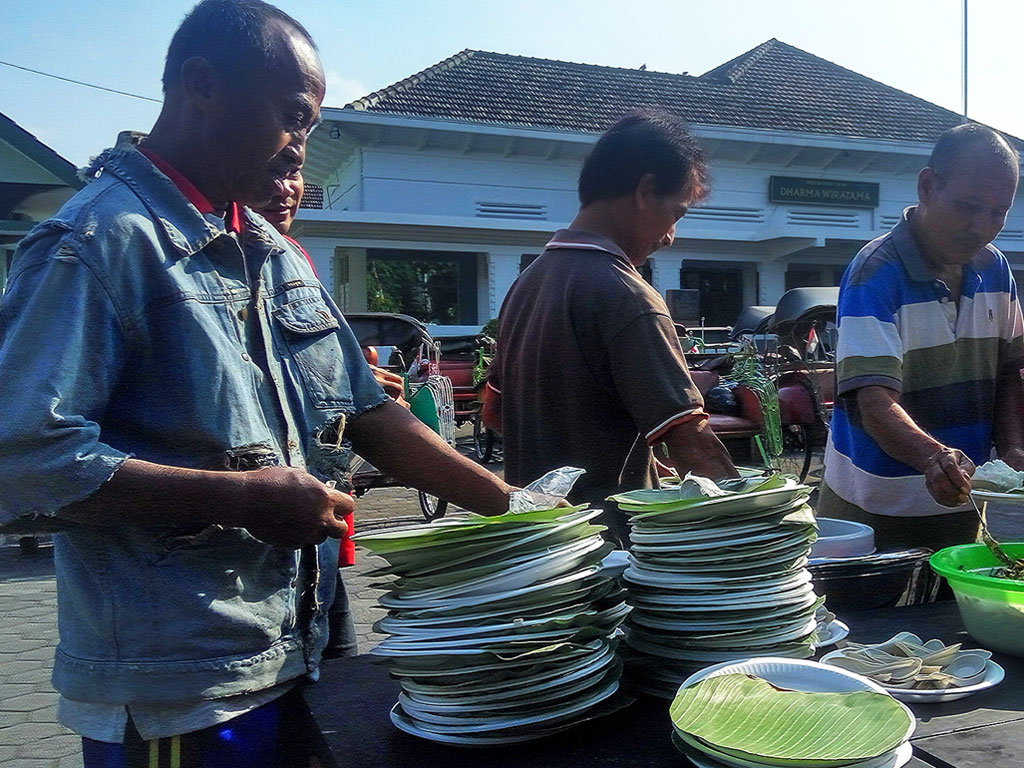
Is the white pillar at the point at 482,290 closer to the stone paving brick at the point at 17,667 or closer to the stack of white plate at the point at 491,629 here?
the stone paving brick at the point at 17,667

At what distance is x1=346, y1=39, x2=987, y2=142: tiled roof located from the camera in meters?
15.7

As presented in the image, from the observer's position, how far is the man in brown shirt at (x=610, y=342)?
177cm

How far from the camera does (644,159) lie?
6.74 ft

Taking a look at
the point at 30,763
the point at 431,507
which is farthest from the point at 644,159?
the point at 431,507

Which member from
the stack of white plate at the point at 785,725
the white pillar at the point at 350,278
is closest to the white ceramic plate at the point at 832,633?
the stack of white plate at the point at 785,725

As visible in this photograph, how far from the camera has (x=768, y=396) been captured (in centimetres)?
802

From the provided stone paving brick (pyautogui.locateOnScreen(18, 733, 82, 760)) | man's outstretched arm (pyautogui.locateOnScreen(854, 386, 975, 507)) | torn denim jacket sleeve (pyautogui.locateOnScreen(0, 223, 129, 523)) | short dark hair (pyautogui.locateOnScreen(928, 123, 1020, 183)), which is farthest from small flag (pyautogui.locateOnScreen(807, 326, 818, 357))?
torn denim jacket sleeve (pyautogui.locateOnScreen(0, 223, 129, 523))

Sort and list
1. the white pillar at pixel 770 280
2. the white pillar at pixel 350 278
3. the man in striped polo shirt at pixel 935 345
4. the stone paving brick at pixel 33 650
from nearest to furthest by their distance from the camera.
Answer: the man in striped polo shirt at pixel 935 345
the stone paving brick at pixel 33 650
the white pillar at pixel 350 278
the white pillar at pixel 770 280

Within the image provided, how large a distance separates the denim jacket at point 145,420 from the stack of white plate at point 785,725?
0.64 m

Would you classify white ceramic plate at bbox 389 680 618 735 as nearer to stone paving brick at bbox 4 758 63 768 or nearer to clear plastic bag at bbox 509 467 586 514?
clear plastic bag at bbox 509 467 586 514

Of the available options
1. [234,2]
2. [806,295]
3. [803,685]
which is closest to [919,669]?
[803,685]

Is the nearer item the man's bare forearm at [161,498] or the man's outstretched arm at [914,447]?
the man's bare forearm at [161,498]

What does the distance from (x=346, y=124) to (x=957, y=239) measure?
41.2 feet

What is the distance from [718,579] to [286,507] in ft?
2.09
